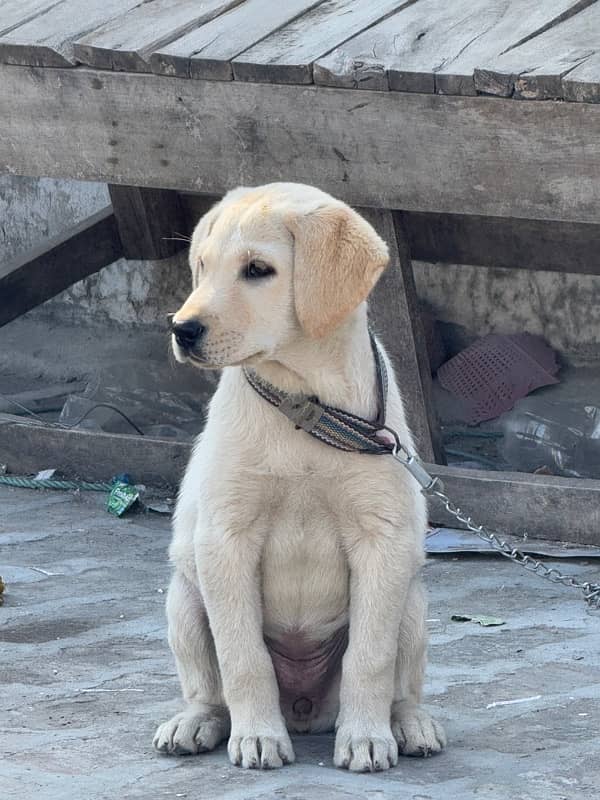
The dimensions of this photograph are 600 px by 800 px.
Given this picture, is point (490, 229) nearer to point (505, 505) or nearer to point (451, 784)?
point (505, 505)

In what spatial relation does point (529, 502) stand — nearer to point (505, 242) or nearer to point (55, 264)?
point (505, 242)

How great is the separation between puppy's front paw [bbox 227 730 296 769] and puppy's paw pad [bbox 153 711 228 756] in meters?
0.12

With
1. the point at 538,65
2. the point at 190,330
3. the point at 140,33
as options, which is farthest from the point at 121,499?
the point at 190,330

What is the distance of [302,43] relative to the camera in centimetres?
582

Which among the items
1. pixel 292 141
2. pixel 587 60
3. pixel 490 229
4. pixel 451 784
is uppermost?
pixel 587 60

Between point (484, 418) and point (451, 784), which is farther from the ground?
point (451, 784)

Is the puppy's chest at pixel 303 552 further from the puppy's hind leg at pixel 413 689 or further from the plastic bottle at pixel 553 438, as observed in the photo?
the plastic bottle at pixel 553 438

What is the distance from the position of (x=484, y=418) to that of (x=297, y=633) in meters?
4.15

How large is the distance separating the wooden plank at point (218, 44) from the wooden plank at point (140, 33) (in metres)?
0.05

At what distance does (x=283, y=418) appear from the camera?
372cm

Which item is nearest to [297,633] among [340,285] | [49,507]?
[340,285]

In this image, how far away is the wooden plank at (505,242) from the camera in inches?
291

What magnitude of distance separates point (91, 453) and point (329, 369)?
4074 mm

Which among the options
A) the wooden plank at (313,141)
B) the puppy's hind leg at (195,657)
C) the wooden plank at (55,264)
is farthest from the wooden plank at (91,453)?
the puppy's hind leg at (195,657)
